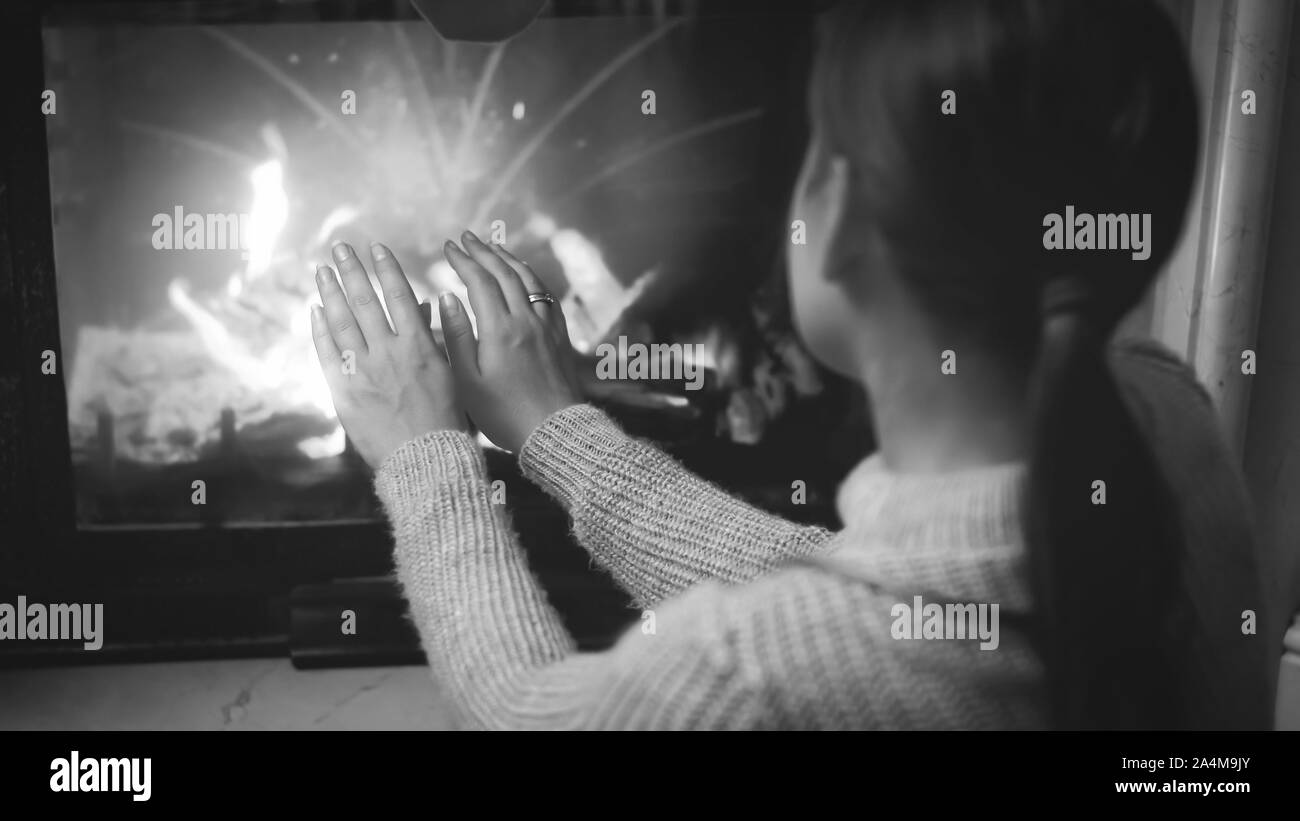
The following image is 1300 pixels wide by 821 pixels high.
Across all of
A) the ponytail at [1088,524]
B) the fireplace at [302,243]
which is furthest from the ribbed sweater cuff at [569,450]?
the fireplace at [302,243]

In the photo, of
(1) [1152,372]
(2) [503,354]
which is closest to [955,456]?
(1) [1152,372]

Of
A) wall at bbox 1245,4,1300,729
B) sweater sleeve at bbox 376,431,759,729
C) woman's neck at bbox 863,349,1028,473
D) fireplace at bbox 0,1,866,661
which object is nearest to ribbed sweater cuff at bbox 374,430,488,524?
sweater sleeve at bbox 376,431,759,729

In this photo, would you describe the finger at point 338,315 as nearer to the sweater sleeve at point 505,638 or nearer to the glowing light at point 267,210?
the sweater sleeve at point 505,638

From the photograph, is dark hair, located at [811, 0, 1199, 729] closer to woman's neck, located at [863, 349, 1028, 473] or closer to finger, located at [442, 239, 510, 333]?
woman's neck, located at [863, 349, 1028, 473]

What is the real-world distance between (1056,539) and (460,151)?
806 millimetres

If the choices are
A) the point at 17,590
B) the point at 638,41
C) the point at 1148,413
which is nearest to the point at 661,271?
the point at 638,41

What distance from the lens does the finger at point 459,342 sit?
0.46m

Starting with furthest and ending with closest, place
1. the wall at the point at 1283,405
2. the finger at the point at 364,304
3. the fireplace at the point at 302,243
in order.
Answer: the fireplace at the point at 302,243
the wall at the point at 1283,405
the finger at the point at 364,304

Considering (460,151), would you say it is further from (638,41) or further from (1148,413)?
(1148,413)

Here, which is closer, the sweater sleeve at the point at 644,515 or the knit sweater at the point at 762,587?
the knit sweater at the point at 762,587

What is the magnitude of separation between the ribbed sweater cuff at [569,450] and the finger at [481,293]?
6 centimetres

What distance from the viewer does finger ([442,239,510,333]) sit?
47 cm

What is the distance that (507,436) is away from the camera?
0.49 meters

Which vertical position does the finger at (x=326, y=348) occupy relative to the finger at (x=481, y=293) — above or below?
below
